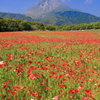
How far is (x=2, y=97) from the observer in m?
3.12

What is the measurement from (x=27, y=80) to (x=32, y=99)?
4.25 ft

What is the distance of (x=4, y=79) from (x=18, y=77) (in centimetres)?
41

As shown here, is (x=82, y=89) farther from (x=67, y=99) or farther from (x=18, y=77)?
(x=18, y=77)

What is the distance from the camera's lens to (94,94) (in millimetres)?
3146

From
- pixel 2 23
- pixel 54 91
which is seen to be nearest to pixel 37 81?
pixel 54 91

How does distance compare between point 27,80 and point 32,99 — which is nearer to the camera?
point 32,99

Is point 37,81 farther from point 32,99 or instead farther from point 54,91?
point 32,99

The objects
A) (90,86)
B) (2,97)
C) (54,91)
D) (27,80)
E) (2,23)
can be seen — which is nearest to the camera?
(2,97)

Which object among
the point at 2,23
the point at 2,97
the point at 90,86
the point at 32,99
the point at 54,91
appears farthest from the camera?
the point at 2,23

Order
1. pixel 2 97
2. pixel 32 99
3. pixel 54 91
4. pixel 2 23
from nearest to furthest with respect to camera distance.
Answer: pixel 32 99 → pixel 2 97 → pixel 54 91 → pixel 2 23

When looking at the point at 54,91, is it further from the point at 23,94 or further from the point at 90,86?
the point at 90,86

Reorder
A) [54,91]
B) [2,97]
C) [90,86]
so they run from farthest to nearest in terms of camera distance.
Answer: [90,86] → [54,91] → [2,97]

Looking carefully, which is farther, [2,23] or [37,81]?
[2,23]

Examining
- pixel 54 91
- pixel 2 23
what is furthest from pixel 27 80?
pixel 2 23
